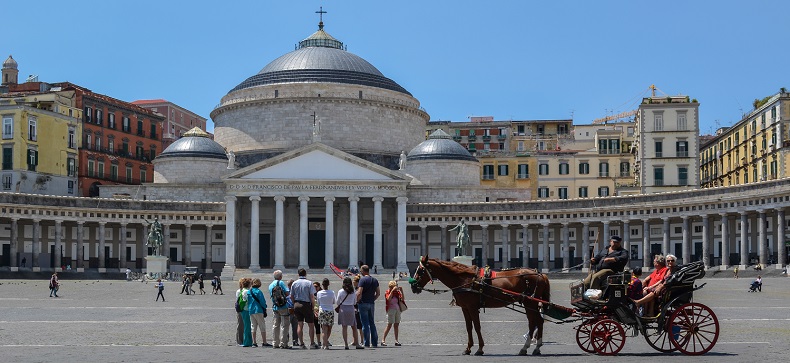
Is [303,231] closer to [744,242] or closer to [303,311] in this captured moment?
[744,242]

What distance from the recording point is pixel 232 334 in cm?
3178

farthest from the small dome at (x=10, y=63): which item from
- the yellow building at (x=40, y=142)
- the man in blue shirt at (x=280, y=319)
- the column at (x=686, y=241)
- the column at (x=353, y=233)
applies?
the man in blue shirt at (x=280, y=319)

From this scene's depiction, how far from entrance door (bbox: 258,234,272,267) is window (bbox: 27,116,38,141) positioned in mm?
21484

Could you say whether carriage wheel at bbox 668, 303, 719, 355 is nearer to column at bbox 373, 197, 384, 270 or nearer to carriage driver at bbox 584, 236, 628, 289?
carriage driver at bbox 584, 236, 628, 289

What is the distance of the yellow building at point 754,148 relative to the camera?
94.4 metres

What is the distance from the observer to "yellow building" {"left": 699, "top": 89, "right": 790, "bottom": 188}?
310ft

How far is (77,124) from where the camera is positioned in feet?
349

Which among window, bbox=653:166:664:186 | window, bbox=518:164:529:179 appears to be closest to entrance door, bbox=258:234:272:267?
window, bbox=518:164:529:179

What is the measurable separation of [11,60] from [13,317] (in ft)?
280

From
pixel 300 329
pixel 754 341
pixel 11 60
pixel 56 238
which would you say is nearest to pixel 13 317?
pixel 300 329

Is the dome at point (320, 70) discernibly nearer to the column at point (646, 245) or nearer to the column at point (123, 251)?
the column at point (123, 251)

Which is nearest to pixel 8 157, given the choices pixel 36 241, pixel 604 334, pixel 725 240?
pixel 36 241

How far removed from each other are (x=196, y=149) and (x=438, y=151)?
72.3ft

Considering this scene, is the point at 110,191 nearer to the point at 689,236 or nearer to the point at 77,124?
the point at 77,124
